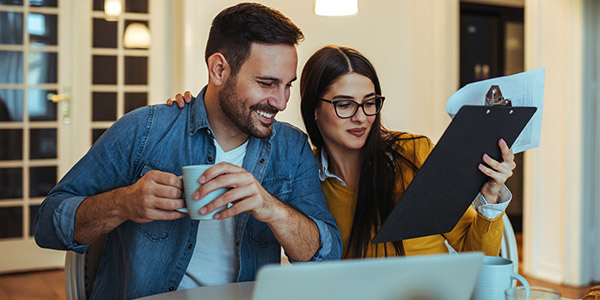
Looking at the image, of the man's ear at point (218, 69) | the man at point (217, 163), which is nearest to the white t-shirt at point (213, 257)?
the man at point (217, 163)

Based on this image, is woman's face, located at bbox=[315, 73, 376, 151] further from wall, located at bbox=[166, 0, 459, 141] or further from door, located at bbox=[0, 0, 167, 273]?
door, located at bbox=[0, 0, 167, 273]

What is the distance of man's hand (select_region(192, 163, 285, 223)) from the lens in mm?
1046

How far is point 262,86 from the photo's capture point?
1455mm

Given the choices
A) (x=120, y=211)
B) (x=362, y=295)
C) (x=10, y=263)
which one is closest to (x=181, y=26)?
(x=10, y=263)

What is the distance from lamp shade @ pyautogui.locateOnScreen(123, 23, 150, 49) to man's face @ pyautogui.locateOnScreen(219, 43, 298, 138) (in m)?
2.98

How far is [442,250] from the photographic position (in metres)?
1.67

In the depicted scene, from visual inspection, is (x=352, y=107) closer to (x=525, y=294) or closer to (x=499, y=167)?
(x=499, y=167)

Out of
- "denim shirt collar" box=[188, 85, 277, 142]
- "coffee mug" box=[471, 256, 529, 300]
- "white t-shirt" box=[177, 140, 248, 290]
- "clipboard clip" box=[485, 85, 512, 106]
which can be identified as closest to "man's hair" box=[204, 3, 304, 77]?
"denim shirt collar" box=[188, 85, 277, 142]

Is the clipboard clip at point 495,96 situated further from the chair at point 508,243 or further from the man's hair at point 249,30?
the man's hair at point 249,30

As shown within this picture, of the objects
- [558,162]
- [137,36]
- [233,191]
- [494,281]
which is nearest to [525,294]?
[494,281]

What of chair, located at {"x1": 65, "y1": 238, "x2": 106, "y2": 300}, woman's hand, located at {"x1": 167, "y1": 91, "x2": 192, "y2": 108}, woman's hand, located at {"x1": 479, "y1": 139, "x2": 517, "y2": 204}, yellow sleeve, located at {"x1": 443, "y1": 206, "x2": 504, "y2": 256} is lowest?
chair, located at {"x1": 65, "y1": 238, "x2": 106, "y2": 300}

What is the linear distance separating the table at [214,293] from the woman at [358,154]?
1.49 ft

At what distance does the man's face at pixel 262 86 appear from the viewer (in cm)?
144

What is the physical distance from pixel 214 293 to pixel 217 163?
0.32m
